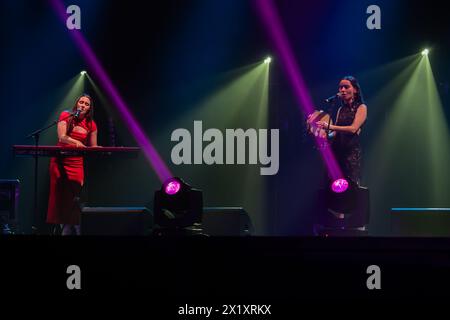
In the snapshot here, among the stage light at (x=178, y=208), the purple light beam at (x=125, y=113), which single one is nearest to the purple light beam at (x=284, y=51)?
the purple light beam at (x=125, y=113)

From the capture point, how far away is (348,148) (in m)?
6.17

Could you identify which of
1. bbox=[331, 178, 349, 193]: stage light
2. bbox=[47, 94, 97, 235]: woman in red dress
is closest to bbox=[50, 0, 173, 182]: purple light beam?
bbox=[47, 94, 97, 235]: woman in red dress

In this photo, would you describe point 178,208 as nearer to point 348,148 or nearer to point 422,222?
point 422,222

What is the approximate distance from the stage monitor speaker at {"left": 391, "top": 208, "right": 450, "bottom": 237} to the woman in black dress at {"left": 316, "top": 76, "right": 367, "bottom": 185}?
986mm

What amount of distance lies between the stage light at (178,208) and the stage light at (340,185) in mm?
1128

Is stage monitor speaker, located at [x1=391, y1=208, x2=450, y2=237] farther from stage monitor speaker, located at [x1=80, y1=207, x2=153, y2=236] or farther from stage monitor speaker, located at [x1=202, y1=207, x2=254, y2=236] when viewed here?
stage monitor speaker, located at [x1=80, y1=207, x2=153, y2=236]

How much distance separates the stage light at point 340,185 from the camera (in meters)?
4.92

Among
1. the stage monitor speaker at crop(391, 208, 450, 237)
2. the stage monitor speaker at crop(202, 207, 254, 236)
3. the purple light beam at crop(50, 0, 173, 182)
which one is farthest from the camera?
the purple light beam at crop(50, 0, 173, 182)

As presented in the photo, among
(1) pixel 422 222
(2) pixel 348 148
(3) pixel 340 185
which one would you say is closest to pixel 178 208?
(3) pixel 340 185

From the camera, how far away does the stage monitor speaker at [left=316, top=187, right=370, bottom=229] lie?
495 cm

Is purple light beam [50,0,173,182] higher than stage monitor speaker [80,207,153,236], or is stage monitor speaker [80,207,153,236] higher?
purple light beam [50,0,173,182]

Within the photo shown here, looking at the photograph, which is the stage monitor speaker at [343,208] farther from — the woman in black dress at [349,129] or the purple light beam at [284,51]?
the purple light beam at [284,51]

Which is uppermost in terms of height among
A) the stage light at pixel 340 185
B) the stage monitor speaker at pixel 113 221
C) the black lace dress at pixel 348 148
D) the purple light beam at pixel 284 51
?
the purple light beam at pixel 284 51
